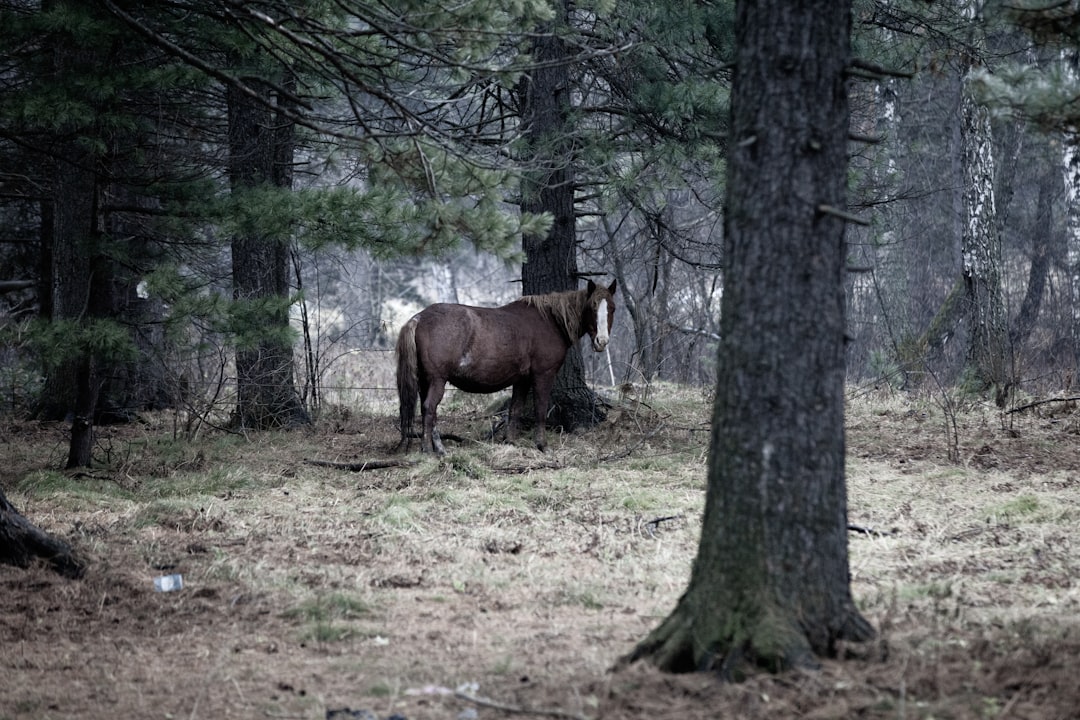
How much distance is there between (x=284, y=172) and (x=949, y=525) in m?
8.72

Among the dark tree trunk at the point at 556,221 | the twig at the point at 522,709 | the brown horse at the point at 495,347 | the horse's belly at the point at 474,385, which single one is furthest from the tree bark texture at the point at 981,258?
the twig at the point at 522,709

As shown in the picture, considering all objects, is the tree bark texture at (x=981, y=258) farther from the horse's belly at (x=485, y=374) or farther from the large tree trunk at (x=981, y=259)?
the horse's belly at (x=485, y=374)

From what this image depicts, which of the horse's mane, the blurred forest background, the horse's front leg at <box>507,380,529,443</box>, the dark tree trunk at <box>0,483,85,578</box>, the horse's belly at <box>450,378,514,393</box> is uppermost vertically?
the blurred forest background

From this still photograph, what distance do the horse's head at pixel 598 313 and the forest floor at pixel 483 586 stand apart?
125 centimetres

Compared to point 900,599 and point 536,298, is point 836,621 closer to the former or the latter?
point 900,599

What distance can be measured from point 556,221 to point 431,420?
2.88m

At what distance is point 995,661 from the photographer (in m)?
3.54

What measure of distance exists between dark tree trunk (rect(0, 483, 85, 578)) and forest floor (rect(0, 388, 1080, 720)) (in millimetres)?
147

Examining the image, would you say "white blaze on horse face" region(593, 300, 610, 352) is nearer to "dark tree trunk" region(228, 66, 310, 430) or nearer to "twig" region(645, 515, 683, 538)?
"dark tree trunk" region(228, 66, 310, 430)

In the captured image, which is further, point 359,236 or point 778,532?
point 359,236

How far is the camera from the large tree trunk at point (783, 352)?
3.50 metres

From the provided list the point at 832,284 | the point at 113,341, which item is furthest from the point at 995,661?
the point at 113,341

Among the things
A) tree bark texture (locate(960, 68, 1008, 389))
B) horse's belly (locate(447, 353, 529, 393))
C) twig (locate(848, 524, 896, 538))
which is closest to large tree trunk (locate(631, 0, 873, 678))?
twig (locate(848, 524, 896, 538))

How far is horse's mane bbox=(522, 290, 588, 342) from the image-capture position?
10648mm
